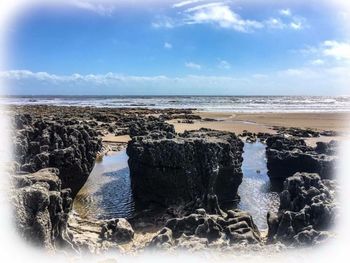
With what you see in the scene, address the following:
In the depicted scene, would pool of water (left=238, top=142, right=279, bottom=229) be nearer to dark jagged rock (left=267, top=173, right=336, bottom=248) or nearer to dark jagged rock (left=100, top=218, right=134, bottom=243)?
dark jagged rock (left=267, top=173, right=336, bottom=248)

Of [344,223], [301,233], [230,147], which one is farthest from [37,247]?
[230,147]

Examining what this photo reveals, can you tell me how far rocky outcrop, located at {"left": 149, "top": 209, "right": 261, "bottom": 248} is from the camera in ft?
28.9

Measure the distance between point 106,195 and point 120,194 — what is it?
59cm

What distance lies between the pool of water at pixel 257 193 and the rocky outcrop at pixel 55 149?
6.64m

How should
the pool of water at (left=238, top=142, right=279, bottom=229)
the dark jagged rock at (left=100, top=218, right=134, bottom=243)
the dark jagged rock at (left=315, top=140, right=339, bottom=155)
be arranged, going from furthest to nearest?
the dark jagged rock at (left=315, top=140, right=339, bottom=155) → the pool of water at (left=238, top=142, right=279, bottom=229) → the dark jagged rock at (left=100, top=218, right=134, bottom=243)

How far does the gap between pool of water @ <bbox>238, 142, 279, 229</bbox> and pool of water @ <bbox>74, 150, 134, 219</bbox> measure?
4645 mm

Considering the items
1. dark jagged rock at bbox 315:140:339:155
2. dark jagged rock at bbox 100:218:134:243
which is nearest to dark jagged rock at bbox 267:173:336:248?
dark jagged rock at bbox 100:218:134:243

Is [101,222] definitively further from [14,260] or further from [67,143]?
[14,260]

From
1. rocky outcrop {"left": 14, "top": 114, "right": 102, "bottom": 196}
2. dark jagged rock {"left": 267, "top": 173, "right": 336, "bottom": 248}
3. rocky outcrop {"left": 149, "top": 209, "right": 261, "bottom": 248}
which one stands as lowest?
rocky outcrop {"left": 149, "top": 209, "right": 261, "bottom": 248}

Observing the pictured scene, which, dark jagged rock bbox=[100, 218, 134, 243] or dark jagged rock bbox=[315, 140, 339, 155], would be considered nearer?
dark jagged rock bbox=[100, 218, 134, 243]

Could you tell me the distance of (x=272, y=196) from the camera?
16688 mm

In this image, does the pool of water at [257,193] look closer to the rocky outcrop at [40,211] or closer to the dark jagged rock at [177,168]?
the dark jagged rock at [177,168]

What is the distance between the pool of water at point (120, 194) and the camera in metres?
14.5

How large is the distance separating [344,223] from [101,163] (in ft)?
52.4
